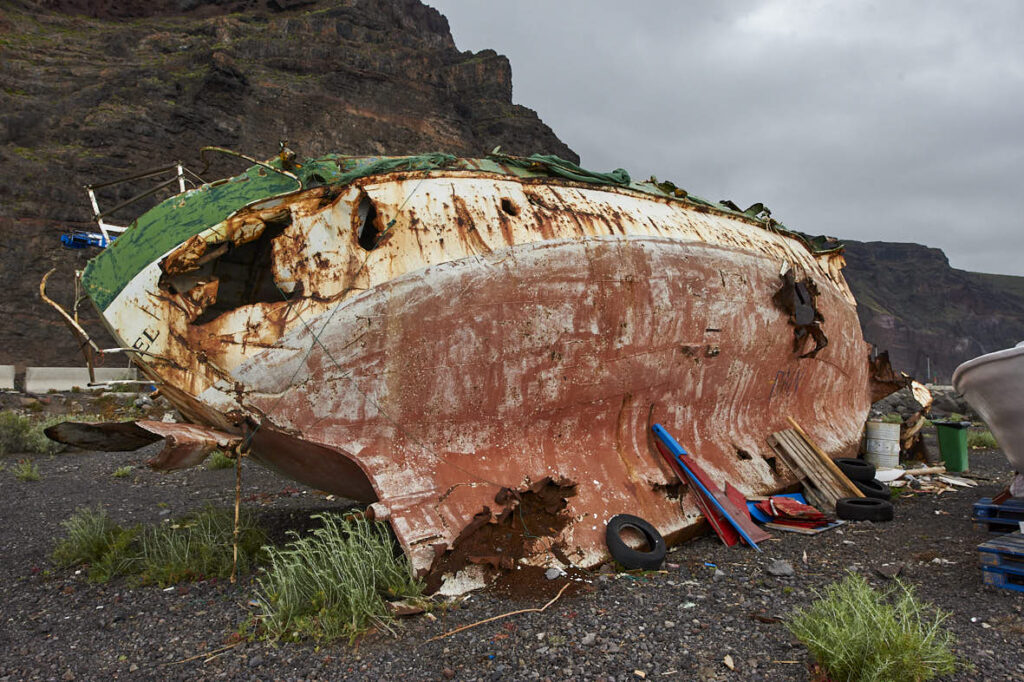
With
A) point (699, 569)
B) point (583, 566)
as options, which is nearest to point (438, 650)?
point (583, 566)

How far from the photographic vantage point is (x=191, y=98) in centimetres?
2845

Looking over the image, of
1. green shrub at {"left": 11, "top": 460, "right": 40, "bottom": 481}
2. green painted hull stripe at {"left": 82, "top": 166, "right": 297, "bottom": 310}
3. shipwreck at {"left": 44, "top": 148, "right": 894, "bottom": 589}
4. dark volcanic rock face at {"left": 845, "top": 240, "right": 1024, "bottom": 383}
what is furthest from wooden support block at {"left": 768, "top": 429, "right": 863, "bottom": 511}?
dark volcanic rock face at {"left": 845, "top": 240, "right": 1024, "bottom": 383}

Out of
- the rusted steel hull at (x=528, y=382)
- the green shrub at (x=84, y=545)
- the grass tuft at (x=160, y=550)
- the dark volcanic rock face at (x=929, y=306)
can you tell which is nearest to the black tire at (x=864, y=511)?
the rusted steel hull at (x=528, y=382)

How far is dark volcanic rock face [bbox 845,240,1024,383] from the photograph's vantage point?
6944 cm

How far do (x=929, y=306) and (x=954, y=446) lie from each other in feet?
286

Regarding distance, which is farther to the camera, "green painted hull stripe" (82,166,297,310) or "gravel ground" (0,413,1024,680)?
"green painted hull stripe" (82,166,297,310)

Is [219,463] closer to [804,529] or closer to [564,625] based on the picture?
[564,625]

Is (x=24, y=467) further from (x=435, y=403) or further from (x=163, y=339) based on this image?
(x=435, y=403)

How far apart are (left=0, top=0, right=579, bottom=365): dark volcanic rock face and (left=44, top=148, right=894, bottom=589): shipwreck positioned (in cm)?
2185

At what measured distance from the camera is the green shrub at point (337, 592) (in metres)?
3.51

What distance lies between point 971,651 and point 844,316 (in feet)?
21.1

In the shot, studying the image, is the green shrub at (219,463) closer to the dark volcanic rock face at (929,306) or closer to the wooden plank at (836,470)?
the wooden plank at (836,470)

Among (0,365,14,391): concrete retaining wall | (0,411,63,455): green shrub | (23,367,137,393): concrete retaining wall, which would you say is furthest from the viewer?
(23,367,137,393): concrete retaining wall

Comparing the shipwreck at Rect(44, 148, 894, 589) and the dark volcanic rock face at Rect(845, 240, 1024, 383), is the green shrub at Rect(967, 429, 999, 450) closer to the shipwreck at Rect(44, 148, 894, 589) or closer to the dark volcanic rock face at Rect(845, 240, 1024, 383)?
the shipwreck at Rect(44, 148, 894, 589)
